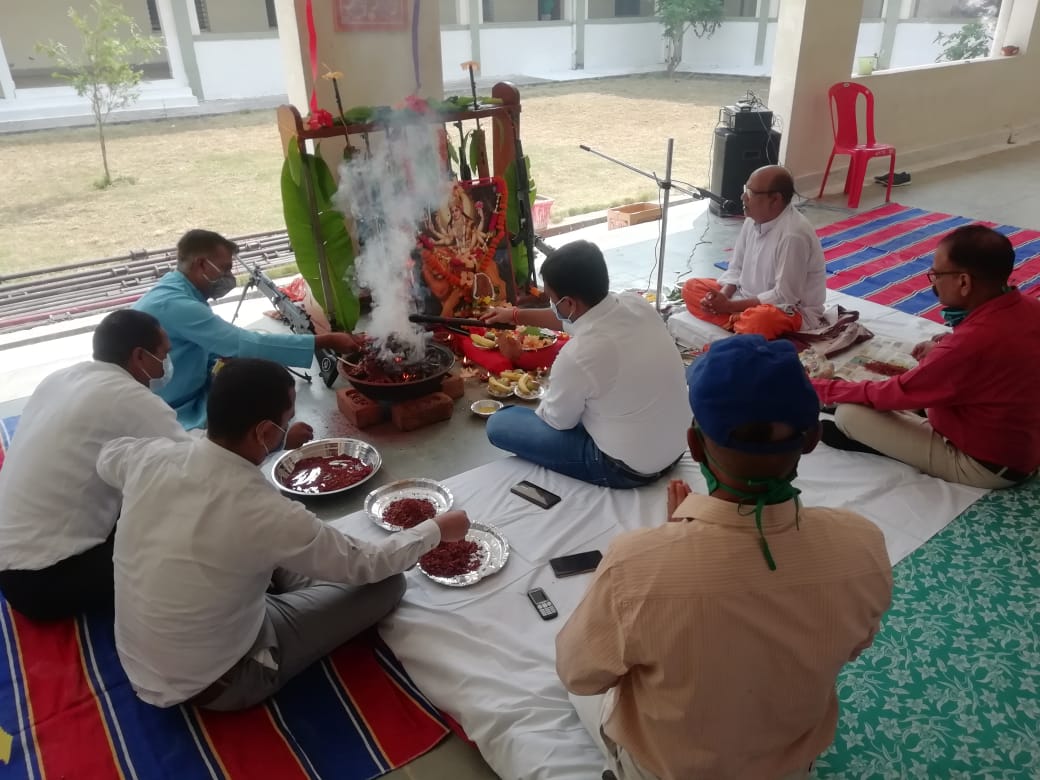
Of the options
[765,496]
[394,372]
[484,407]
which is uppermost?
[765,496]

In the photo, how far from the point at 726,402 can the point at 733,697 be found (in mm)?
562

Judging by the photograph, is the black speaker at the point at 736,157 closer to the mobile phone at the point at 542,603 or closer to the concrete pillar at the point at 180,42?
the mobile phone at the point at 542,603

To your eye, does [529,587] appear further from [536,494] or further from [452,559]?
[536,494]

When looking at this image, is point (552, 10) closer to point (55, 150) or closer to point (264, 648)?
point (55, 150)

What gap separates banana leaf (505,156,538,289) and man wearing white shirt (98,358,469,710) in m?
3.55

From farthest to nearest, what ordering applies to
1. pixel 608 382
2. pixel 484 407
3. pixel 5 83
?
pixel 5 83 → pixel 484 407 → pixel 608 382

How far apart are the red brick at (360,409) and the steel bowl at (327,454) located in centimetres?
26

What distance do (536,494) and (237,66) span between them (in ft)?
46.8

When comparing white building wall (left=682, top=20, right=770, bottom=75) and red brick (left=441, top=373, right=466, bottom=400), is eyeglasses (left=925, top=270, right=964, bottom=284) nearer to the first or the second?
red brick (left=441, top=373, right=466, bottom=400)

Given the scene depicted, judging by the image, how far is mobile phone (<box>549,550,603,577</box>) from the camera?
111 inches

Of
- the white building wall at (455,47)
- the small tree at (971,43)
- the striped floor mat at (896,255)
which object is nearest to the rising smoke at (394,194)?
the striped floor mat at (896,255)

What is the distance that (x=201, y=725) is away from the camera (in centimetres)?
226

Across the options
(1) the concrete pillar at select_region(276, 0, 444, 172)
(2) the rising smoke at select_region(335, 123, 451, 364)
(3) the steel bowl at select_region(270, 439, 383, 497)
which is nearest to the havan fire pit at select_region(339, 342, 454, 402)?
(3) the steel bowl at select_region(270, 439, 383, 497)

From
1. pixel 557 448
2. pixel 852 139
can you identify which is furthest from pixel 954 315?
pixel 852 139
